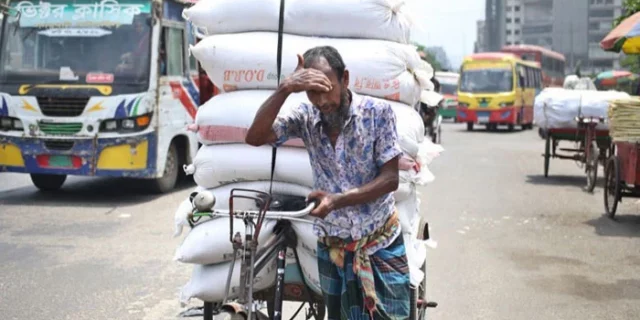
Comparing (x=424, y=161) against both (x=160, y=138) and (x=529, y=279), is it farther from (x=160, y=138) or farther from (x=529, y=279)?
(x=160, y=138)

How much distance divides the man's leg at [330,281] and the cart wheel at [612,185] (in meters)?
6.76

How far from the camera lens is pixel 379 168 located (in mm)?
3252

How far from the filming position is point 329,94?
10.3ft

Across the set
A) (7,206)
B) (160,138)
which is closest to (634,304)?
(160,138)

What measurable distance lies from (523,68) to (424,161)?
29.6 meters

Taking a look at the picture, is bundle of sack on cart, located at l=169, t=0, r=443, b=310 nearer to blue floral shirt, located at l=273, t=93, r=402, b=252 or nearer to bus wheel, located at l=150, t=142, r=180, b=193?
blue floral shirt, located at l=273, t=93, r=402, b=252

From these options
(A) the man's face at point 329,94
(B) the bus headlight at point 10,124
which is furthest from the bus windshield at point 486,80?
(A) the man's face at point 329,94

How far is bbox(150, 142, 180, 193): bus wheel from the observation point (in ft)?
37.8

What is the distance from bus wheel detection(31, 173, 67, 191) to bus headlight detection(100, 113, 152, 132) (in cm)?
176

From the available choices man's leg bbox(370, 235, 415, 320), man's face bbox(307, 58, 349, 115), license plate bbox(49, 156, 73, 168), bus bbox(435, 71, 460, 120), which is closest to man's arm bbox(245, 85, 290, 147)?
man's face bbox(307, 58, 349, 115)

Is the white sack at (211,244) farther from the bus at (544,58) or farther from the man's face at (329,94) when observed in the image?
the bus at (544,58)

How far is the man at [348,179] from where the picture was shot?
10.4ft

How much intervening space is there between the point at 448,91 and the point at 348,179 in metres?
40.4

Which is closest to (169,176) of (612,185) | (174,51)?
(174,51)
